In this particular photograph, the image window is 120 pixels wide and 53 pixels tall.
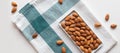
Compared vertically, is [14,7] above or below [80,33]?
above

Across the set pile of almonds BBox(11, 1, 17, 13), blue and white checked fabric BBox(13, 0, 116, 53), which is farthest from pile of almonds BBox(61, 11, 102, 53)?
pile of almonds BBox(11, 1, 17, 13)

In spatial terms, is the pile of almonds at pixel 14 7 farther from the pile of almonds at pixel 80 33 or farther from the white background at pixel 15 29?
the pile of almonds at pixel 80 33

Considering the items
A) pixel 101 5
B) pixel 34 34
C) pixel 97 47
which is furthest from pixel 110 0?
pixel 34 34

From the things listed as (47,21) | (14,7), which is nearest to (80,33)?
(47,21)

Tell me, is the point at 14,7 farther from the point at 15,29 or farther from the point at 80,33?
the point at 80,33

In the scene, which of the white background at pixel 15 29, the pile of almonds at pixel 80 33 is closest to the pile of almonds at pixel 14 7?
the white background at pixel 15 29

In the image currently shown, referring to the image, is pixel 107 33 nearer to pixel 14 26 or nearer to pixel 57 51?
pixel 57 51
